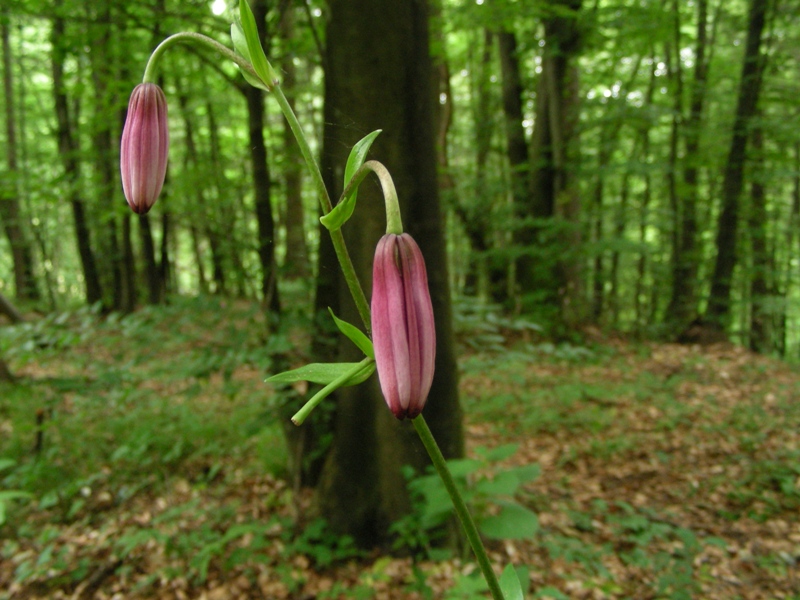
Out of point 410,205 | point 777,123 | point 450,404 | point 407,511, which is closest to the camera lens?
point 410,205

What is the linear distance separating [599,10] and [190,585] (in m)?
5.64

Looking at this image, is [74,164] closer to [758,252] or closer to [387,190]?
[387,190]

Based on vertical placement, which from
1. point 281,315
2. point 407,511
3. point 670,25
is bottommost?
point 407,511

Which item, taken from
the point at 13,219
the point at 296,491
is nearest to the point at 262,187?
the point at 296,491

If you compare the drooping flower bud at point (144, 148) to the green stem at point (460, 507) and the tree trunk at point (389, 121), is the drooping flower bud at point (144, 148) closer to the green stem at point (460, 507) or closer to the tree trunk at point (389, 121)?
the green stem at point (460, 507)

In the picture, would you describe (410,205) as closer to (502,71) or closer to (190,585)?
(190,585)

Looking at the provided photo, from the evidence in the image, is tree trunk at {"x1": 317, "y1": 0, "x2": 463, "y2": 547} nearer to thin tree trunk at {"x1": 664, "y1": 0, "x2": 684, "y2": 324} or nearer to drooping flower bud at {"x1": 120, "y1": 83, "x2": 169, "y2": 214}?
drooping flower bud at {"x1": 120, "y1": 83, "x2": 169, "y2": 214}

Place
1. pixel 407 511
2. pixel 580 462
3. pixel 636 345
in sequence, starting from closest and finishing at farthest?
1. pixel 407 511
2. pixel 580 462
3. pixel 636 345

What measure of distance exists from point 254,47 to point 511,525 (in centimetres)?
193

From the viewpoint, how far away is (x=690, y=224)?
31.2ft

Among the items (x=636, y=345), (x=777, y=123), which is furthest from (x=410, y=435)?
(x=777, y=123)

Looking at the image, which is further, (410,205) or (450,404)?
(450,404)

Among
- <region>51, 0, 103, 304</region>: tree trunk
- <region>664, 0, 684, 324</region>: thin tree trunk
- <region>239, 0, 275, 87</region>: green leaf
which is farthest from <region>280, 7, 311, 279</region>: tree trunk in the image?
<region>664, 0, 684, 324</region>: thin tree trunk

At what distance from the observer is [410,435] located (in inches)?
92.6
